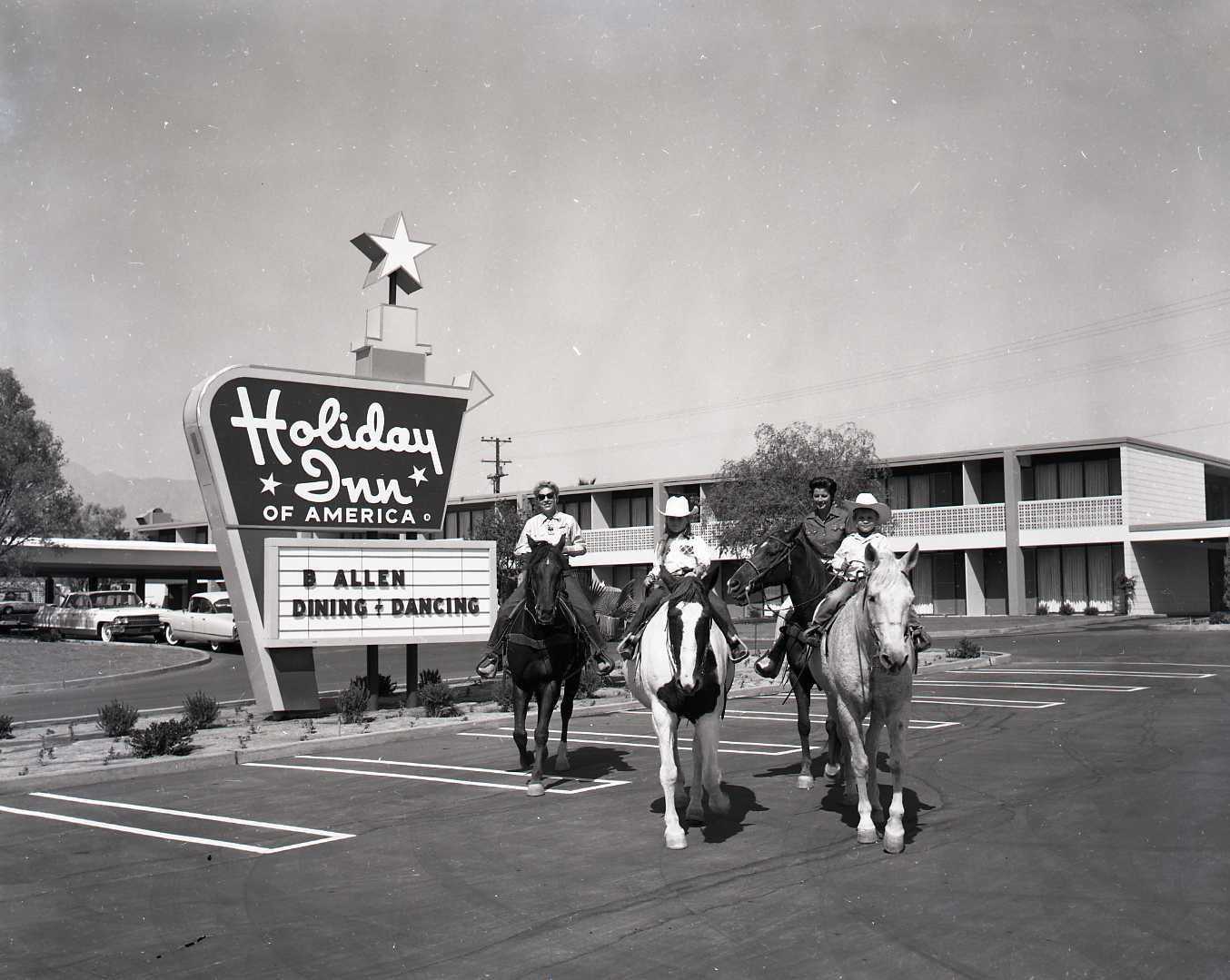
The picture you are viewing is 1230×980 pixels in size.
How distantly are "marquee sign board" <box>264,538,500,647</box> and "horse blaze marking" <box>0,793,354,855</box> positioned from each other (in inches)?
235

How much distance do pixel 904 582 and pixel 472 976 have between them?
3.95m

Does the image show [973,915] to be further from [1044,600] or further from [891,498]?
[891,498]

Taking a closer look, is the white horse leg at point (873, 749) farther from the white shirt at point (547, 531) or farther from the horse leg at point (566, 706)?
the horse leg at point (566, 706)

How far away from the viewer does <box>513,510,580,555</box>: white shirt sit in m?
11.6

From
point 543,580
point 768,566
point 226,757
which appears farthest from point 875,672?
point 226,757

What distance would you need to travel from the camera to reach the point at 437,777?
12273 millimetres

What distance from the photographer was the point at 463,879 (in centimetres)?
764

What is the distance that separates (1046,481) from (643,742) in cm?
A: 4380

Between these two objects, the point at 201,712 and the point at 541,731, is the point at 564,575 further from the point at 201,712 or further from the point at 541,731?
the point at 201,712

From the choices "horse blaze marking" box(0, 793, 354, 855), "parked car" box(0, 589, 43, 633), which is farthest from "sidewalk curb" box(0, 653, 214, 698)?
"parked car" box(0, 589, 43, 633)

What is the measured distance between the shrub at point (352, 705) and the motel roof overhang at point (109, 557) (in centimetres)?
3635

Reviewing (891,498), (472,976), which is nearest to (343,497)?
(472,976)

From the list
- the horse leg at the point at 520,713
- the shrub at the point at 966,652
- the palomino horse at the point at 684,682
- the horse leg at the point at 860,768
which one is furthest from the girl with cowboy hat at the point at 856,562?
the shrub at the point at 966,652

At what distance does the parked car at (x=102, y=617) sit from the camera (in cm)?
4356
